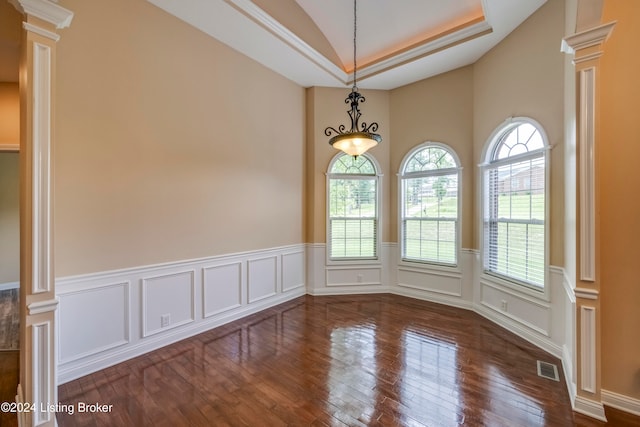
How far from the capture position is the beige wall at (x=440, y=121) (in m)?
4.34

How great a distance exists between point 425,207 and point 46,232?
4.69 metres

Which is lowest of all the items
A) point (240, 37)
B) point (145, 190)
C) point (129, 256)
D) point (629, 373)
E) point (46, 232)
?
point (629, 373)

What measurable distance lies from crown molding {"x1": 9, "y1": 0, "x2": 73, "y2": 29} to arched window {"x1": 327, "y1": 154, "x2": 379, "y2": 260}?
3.76 meters

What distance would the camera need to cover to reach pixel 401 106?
16.4ft

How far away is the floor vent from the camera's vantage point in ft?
8.49

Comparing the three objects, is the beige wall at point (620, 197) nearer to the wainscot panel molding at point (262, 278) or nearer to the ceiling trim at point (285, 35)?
the ceiling trim at point (285, 35)

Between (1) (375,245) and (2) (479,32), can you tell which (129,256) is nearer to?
(1) (375,245)

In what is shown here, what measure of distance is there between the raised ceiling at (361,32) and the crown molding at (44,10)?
151 cm

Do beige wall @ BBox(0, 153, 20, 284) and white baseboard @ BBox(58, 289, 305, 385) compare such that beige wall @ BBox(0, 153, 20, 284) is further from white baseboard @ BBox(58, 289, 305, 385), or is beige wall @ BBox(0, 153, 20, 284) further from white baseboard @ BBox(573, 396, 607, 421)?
white baseboard @ BBox(573, 396, 607, 421)

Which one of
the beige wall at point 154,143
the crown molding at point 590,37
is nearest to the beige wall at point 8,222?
the beige wall at point 154,143

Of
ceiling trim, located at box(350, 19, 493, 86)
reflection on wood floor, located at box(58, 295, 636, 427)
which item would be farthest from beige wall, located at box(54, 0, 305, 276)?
ceiling trim, located at box(350, 19, 493, 86)

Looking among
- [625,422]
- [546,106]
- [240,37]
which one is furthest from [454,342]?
[240,37]

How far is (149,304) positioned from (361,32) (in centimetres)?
471

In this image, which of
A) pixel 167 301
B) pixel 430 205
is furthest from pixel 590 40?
pixel 167 301
